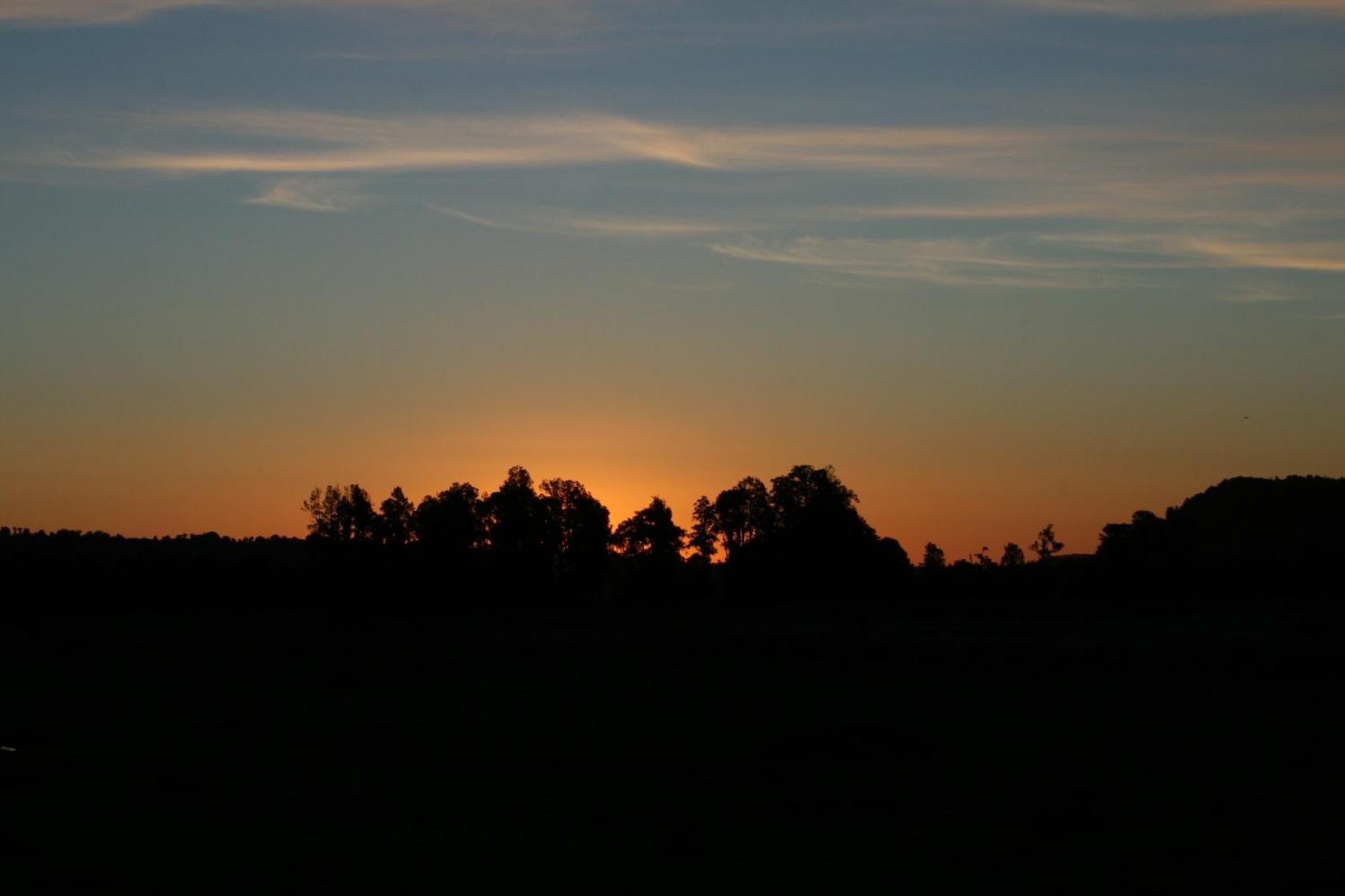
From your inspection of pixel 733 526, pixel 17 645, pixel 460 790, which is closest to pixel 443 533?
pixel 733 526

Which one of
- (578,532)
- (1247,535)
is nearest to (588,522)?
(578,532)

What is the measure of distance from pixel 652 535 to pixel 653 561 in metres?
2.54

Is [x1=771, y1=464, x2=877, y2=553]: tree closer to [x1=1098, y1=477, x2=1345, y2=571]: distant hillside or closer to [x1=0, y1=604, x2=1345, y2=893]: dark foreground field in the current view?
[x1=1098, y1=477, x2=1345, y2=571]: distant hillside

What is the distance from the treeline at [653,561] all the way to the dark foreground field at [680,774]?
170ft

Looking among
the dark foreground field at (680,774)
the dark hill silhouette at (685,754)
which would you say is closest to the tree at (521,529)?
the dark hill silhouette at (685,754)

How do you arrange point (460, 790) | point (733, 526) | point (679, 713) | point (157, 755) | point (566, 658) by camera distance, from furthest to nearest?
1. point (733, 526)
2. point (566, 658)
3. point (679, 713)
4. point (157, 755)
5. point (460, 790)

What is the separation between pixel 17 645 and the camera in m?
61.6

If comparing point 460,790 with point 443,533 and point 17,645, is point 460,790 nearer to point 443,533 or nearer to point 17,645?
point 17,645

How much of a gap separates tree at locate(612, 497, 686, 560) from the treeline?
115mm

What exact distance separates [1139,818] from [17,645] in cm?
5481

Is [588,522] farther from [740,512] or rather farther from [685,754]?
[685,754]

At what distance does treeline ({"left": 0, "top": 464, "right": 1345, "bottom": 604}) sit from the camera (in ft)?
330

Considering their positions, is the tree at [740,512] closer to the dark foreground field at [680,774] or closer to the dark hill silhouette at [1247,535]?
the dark hill silhouette at [1247,535]

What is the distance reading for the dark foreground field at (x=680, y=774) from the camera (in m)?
15.9
